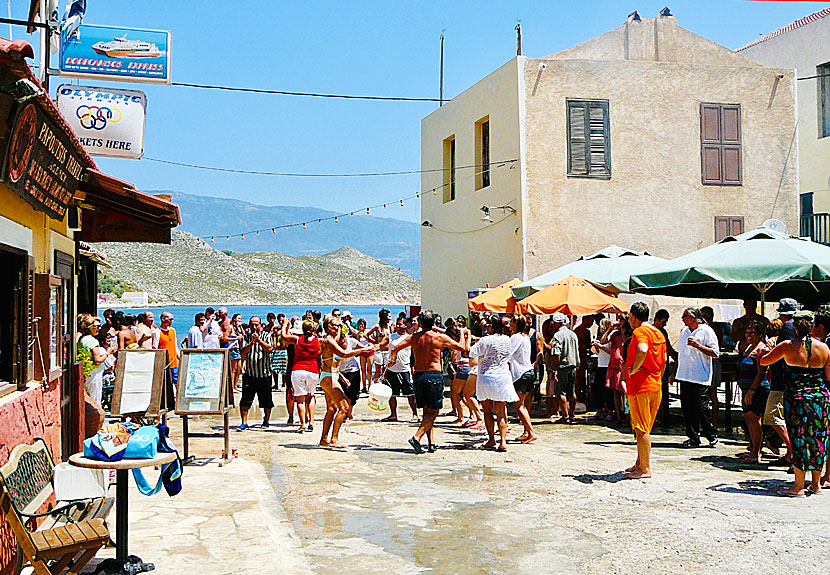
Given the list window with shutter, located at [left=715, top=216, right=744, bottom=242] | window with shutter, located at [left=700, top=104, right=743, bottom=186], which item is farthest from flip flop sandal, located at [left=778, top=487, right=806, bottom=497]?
window with shutter, located at [left=700, top=104, right=743, bottom=186]

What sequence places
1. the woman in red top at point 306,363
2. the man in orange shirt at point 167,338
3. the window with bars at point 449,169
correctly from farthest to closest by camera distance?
the window with bars at point 449,169, the man in orange shirt at point 167,338, the woman in red top at point 306,363

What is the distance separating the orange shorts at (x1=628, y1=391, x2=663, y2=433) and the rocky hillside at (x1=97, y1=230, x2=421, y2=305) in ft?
232

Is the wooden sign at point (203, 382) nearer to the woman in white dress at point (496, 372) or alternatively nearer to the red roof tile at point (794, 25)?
the woman in white dress at point (496, 372)

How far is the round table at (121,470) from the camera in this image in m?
5.23

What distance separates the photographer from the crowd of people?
8.03 m

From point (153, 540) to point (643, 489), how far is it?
15.6 ft

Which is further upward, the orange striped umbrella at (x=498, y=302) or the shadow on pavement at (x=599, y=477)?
the orange striped umbrella at (x=498, y=302)

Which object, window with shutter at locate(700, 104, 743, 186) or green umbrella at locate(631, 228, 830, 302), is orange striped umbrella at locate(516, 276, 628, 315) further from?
window with shutter at locate(700, 104, 743, 186)

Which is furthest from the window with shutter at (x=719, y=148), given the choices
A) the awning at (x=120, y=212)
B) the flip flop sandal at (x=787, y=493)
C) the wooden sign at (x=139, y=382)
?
the wooden sign at (x=139, y=382)

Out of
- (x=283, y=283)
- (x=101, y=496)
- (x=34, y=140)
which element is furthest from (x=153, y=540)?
(x=283, y=283)

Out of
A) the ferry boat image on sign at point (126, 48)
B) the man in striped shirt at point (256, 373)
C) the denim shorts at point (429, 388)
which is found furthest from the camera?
the man in striped shirt at point (256, 373)

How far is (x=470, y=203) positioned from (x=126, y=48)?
569 inches

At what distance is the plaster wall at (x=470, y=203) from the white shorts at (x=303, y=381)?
29.2 feet

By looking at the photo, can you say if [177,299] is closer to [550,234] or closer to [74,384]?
[550,234]
